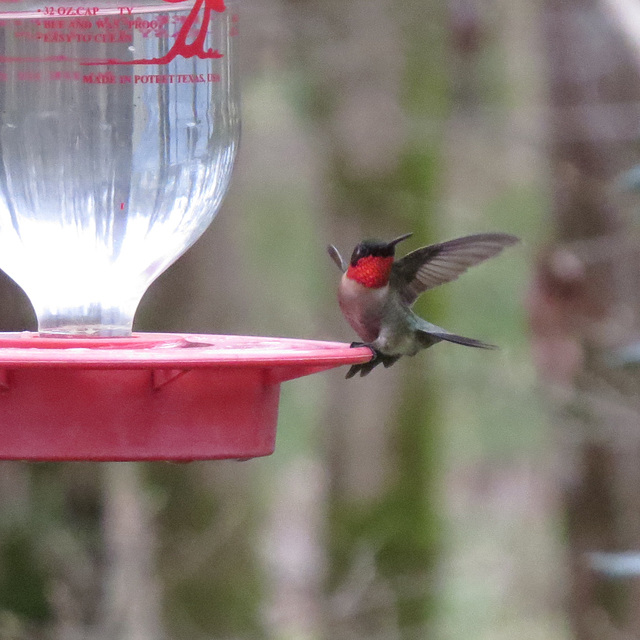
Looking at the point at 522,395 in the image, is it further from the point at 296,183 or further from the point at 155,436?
the point at 155,436

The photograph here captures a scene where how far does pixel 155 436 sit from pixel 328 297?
485 centimetres

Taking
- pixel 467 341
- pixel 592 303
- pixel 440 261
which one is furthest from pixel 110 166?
pixel 592 303

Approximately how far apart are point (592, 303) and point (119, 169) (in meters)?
4.09

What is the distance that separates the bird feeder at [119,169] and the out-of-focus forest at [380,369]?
234cm

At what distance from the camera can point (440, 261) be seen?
3182 millimetres

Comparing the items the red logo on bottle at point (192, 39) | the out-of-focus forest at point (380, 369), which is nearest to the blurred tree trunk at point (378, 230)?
the out-of-focus forest at point (380, 369)

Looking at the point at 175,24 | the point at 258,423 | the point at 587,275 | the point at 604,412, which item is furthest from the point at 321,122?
the point at 258,423

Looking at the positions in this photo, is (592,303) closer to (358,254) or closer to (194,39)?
(358,254)

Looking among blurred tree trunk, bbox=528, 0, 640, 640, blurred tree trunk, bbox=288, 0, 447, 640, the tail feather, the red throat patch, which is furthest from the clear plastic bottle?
blurred tree trunk, bbox=528, 0, 640, 640

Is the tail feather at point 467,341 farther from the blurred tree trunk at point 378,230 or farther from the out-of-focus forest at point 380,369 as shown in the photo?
the blurred tree trunk at point 378,230

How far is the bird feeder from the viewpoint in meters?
2.01

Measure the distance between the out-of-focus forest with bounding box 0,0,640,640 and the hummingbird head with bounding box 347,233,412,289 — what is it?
7.26 feet

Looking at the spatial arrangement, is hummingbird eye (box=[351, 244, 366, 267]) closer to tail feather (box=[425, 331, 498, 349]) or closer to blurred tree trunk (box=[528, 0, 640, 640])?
tail feather (box=[425, 331, 498, 349])

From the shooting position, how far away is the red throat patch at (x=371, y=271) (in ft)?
9.89
